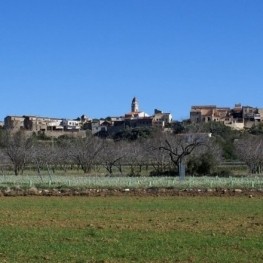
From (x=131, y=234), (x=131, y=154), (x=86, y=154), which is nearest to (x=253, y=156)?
(x=131, y=154)

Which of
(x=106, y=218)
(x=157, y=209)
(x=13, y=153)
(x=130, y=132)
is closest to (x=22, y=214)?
(x=106, y=218)

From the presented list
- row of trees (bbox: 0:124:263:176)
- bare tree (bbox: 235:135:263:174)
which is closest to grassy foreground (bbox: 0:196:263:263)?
row of trees (bbox: 0:124:263:176)

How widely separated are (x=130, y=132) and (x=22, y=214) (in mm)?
122223

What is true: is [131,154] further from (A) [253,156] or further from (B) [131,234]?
(B) [131,234]

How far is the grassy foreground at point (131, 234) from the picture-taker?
15.2 m

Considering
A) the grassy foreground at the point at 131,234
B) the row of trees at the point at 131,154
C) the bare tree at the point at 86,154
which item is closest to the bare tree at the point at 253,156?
the row of trees at the point at 131,154

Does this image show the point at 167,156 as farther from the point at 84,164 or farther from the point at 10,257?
the point at 10,257

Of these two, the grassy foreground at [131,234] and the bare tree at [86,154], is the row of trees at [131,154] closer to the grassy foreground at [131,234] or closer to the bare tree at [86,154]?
A: the bare tree at [86,154]

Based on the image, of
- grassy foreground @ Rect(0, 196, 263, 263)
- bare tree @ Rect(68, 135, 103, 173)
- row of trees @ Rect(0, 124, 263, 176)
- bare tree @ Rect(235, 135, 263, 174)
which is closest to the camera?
grassy foreground @ Rect(0, 196, 263, 263)

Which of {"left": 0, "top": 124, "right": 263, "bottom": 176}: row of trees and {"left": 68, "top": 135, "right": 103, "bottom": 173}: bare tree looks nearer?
{"left": 0, "top": 124, "right": 263, "bottom": 176}: row of trees

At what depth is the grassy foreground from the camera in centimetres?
1525

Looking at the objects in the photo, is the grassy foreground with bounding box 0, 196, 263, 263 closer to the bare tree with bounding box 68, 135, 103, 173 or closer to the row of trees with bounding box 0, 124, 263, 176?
the row of trees with bounding box 0, 124, 263, 176

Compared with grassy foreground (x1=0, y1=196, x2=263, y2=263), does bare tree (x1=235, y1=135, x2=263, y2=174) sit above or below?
above

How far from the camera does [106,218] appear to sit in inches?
979
